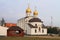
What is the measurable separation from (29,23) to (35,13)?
10.8 ft

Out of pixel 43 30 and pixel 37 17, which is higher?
pixel 37 17

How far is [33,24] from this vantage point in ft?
181

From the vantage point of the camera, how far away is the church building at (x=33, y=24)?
54.0 meters

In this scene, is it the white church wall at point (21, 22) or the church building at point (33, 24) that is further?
the white church wall at point (21, 22)

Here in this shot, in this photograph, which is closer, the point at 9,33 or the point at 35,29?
the point at 9,33

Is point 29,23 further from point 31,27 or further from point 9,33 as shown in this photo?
point 9,33

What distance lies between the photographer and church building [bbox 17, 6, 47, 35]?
177ft

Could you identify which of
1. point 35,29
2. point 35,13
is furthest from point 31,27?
point 35,13

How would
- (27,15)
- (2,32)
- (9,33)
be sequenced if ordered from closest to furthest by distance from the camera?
(9,33) → (2,32) → (27,15)

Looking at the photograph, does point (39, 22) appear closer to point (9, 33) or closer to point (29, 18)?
point (29, 18)

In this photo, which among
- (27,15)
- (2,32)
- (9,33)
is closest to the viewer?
(9,33)

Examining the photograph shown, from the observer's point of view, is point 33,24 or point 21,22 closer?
point 33,24

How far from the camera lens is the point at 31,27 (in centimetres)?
5397

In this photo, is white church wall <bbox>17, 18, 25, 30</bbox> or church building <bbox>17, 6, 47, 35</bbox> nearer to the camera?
church building <bbox>17, 6, 47, 35</bbox>
